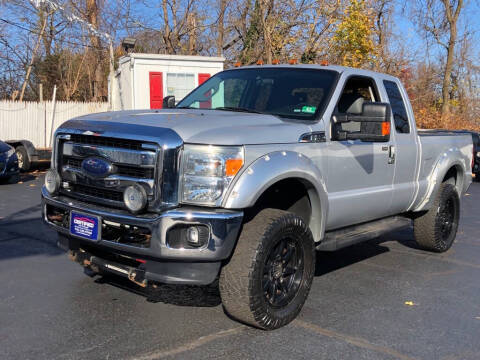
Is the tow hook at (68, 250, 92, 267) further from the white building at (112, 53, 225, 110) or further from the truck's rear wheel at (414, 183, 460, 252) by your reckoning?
the white building at (112, 53, 225, 110)

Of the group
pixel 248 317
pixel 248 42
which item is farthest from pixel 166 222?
pixel 248 42

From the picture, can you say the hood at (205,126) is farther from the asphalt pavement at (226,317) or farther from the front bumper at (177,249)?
the asphalt pavement at (226,317)

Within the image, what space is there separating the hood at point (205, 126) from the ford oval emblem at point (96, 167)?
8.8 inches

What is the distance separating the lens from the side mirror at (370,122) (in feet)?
15.1

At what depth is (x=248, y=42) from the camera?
22141 mm

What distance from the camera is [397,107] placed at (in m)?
5.85

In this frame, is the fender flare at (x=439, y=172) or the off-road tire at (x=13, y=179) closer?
the fender flare at (x=439, y=172)

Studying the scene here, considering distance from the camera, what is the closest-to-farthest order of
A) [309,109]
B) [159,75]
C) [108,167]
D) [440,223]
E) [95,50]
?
[108,167]
[309,109]
[440,223]
[159,75]
[95,50]

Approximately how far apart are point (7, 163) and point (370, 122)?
386 inches

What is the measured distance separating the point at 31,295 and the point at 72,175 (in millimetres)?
1221

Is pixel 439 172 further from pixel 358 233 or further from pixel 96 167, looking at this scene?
pixel 96 167

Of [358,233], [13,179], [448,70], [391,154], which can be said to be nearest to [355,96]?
[391,154]

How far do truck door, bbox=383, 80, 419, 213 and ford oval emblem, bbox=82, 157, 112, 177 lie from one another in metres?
3.03

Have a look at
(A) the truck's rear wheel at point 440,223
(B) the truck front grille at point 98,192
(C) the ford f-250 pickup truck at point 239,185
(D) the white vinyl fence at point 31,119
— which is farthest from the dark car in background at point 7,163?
(A) the truck's rear wheel at point 440,223
